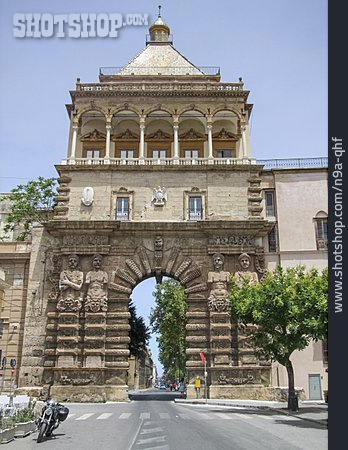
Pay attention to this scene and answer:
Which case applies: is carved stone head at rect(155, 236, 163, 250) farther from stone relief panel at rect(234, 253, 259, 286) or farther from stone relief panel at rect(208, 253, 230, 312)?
stone relief panel at rect(234, 253, 259, 286)

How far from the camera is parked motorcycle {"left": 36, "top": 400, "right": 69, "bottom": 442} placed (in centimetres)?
1267

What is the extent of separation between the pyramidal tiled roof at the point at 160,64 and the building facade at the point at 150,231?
2.04 meters

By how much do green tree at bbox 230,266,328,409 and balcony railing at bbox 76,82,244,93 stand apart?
57.4 ft

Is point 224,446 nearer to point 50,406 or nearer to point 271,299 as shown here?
point 50,406

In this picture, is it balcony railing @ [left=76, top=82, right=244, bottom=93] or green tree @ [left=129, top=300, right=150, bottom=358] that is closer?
balcony railing @ [left=76, top=82, right=244, bottom=93]

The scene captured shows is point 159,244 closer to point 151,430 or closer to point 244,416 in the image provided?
point 244,416

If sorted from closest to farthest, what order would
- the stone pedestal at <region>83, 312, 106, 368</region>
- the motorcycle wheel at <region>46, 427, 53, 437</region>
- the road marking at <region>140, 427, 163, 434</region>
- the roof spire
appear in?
the motorcycle wheel at <region>46, 427, 53, 437</region>
the road marking at <region>140, 427, 163, 434</region>
the stone pedestal at <region>83, 312, 106, 368</region>
the roof spire

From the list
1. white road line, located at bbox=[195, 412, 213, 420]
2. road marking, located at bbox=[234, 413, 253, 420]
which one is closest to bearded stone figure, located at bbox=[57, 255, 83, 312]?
white road line, located at bbox=[195, 412, 213, 420]

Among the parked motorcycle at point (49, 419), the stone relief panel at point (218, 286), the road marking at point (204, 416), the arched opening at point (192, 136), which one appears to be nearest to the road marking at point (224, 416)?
the road marking at point (204, 416)

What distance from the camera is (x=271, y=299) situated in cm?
2144

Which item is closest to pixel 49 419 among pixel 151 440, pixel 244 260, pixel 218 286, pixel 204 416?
pixel 151 440

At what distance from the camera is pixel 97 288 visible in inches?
1180
